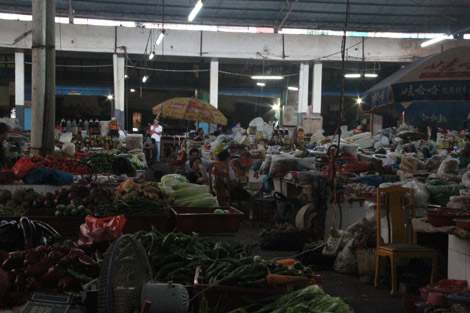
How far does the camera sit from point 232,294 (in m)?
3.47

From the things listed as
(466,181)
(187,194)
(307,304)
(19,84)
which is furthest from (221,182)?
(19,84)

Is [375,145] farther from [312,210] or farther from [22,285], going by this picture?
[22,285]

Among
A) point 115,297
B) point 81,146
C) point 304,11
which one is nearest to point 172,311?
point 115,297

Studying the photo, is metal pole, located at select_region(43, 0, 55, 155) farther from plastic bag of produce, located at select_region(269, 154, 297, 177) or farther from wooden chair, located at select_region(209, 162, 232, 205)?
plastic bag of produce, located at select_region(269, 154, 297, 177)

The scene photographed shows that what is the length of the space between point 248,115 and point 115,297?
2825 cm

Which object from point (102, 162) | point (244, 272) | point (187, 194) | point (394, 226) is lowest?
point (394, 226)

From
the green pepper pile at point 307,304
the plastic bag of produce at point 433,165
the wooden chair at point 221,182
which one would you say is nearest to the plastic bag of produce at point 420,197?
the plastic bag of produce at point 433,165

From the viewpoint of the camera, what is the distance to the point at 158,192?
647 cm

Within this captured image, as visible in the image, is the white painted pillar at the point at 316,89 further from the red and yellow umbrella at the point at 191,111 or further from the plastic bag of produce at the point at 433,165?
the plastic bag of produce at the point at 433,165

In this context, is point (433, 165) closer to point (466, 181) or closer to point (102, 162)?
point (466, 181)

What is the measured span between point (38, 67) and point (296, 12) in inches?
566

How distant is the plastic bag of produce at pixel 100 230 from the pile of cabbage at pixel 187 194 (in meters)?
2.04

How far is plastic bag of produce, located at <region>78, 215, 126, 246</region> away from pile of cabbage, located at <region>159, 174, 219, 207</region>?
80.3 inches

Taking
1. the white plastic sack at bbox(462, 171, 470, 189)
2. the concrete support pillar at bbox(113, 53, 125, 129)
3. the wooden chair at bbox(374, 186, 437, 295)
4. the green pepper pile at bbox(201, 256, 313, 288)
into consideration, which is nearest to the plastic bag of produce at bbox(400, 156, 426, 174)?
the white plastic sack at bbox(462, 171, 470, 189)
